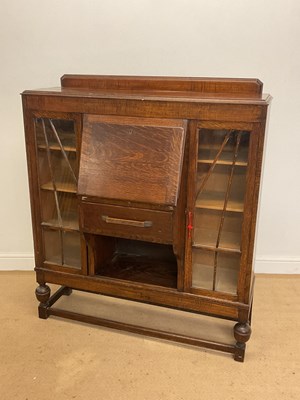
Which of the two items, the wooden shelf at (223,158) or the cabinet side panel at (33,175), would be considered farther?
the cabinet side panel at (33,175)

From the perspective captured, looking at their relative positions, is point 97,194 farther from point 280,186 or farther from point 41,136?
point 280,186

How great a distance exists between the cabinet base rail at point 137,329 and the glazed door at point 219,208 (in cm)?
24

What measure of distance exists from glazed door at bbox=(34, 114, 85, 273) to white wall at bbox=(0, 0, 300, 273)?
55 centimetres

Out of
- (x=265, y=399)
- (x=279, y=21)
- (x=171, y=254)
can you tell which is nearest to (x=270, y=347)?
(x=265, y=399)

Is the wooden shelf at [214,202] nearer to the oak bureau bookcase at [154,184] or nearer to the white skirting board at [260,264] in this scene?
the oak bureau bookcase at [154,184]

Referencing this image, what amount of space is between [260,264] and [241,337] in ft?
2.64

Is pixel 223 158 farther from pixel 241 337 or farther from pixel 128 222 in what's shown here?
pixel 241 337

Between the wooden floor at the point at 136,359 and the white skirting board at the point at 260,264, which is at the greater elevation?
the white skirting board at the point at 260,264

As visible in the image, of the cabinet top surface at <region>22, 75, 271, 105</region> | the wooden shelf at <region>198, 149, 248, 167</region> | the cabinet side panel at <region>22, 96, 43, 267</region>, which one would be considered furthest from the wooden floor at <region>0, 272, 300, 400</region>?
the cabinet top surface at <region>22, 75, 271, 105</region>

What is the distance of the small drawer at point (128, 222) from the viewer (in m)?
1.71

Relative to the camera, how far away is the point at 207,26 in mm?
2131

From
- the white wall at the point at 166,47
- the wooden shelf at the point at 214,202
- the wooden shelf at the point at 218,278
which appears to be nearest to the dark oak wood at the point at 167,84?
the white wall at the point at 166,47

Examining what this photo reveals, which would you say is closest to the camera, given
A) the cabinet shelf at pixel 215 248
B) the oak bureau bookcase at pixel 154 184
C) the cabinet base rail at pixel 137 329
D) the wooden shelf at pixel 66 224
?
the oak bureau bookcase at pixel 154 184

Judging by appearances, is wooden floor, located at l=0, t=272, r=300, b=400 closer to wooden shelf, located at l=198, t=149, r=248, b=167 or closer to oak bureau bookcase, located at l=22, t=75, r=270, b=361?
oak bureau bookcase, located at l=22, t=75, r=270, b=361
